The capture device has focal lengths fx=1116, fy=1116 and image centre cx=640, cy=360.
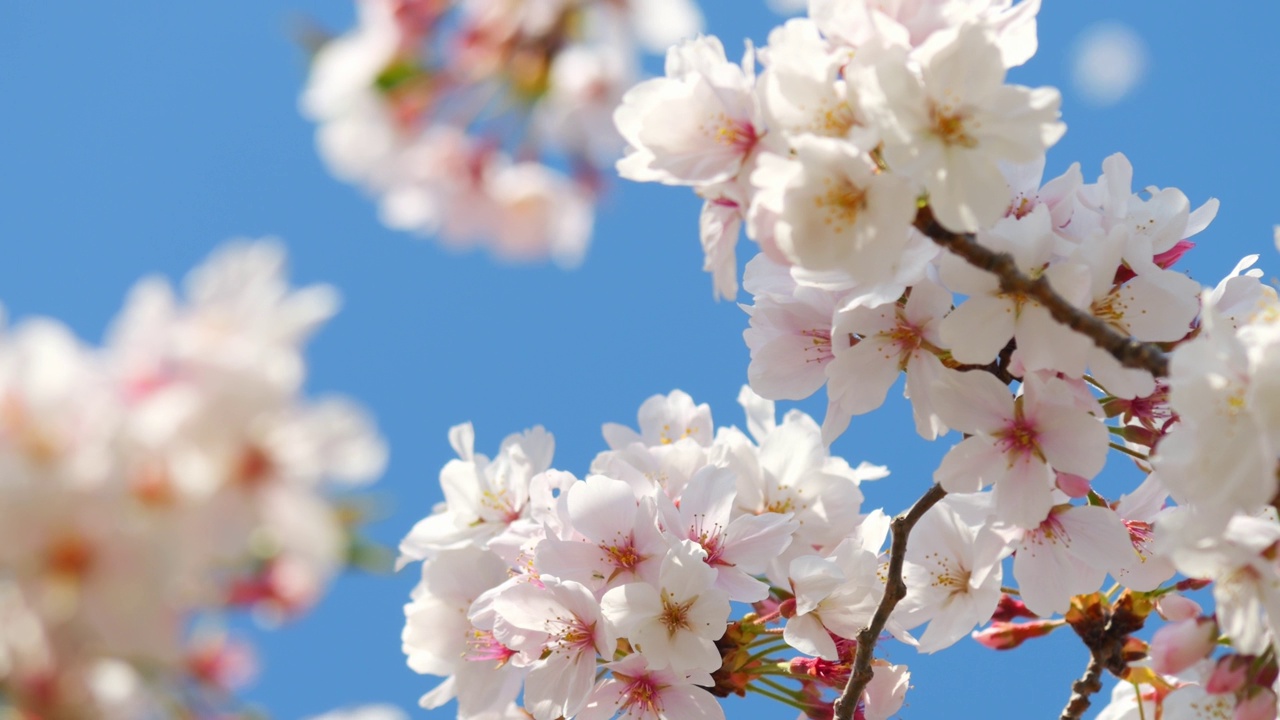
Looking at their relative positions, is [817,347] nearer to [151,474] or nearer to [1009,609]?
[1009,609]

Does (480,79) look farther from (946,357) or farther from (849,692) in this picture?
(849,692)

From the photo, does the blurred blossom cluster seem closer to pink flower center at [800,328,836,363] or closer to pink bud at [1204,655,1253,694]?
pink flower center at [800,328,836,363]

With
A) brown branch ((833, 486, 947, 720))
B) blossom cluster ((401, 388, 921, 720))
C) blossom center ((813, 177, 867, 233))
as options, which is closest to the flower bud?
blossom cluster ((401, 388, 921, 720))

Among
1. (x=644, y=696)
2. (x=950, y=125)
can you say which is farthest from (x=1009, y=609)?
(x=950, y=125)

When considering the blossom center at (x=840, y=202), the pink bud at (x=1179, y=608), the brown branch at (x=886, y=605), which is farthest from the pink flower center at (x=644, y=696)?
the blossom center at (x=840, y=202)

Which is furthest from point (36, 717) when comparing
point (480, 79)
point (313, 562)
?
point (480, 79)
